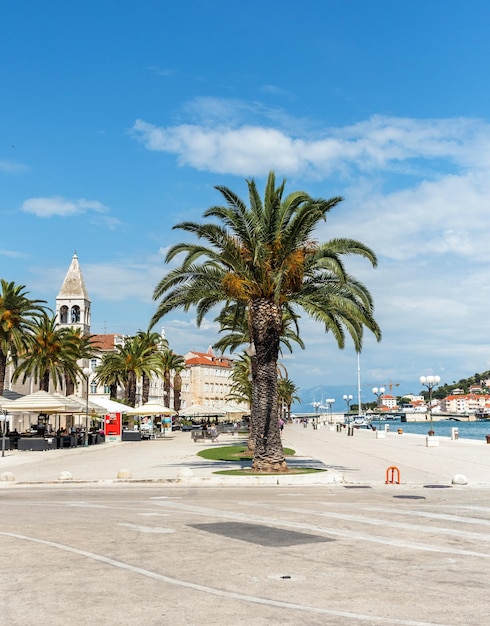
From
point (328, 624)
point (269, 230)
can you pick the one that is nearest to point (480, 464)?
point (269, 230)

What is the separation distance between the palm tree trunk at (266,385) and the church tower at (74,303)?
100089 millimetres

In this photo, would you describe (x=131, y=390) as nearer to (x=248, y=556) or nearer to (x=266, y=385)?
(x=266, y=385)

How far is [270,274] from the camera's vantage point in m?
Answer: 24.9

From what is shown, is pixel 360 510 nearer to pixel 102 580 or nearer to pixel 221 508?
pixel 221 508

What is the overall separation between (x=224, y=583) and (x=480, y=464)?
2534 cm

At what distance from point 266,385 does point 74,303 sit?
101934 mm

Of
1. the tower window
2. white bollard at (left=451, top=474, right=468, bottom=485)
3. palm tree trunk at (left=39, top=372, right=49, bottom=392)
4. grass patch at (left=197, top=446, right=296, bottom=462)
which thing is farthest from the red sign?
the tower window

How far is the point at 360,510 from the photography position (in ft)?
52.5

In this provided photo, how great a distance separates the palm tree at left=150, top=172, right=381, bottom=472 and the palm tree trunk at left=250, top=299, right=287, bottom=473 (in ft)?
0.11

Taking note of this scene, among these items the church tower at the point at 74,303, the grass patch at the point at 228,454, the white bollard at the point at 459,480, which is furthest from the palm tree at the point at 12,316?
the church tower at the point at 74,303

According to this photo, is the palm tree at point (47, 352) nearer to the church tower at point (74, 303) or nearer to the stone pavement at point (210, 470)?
the stone pavement at point (210, 470)

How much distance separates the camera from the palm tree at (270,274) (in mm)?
24703

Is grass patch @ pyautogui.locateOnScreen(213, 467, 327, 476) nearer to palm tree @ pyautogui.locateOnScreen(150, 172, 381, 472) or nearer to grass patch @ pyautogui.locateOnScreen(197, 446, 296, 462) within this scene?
palm tree @ pyautogui.locateOnScreen(150, 172, 381, 472)

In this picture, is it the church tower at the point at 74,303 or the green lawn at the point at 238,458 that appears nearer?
the green lawn at the point at 238,458
